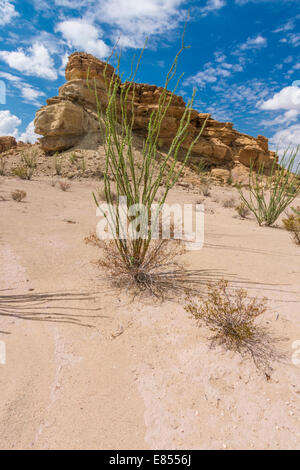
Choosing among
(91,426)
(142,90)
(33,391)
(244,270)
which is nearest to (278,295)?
(244,270)

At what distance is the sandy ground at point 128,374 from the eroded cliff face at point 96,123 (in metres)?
13.1

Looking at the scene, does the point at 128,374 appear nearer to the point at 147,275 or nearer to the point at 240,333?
the point at 240,333

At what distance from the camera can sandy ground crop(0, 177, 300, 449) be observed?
1.19 m

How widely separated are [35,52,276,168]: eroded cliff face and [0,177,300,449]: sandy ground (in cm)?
1313

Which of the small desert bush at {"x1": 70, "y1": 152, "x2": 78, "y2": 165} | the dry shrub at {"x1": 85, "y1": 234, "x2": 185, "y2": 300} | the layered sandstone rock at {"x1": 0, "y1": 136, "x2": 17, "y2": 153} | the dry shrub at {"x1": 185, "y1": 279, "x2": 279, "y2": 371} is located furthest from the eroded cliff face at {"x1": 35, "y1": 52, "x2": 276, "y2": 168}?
the dry shrub at {"x1": 185, "y1": 279, "x2": 279, "y2": 371}

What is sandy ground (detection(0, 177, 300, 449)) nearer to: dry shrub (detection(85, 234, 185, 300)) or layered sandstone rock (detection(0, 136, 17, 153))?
dry shrub (detection(85, 234, 185, 300))

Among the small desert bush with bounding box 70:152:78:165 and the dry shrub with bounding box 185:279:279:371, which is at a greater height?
the small desert bush with bounding box 70:152:78:165

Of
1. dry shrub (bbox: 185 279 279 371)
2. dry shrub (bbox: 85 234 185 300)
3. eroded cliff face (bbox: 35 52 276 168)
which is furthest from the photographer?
eroded cliff face (bbox: 35 52 276 168)

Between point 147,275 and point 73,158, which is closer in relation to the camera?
point 147,275

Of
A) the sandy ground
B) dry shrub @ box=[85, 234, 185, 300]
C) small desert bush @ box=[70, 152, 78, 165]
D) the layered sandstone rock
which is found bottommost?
the sandy ground

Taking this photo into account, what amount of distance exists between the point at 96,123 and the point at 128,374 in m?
19.0

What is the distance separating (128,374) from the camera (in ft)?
5.03

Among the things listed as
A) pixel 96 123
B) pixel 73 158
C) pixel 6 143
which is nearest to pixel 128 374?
pixel 73 158
